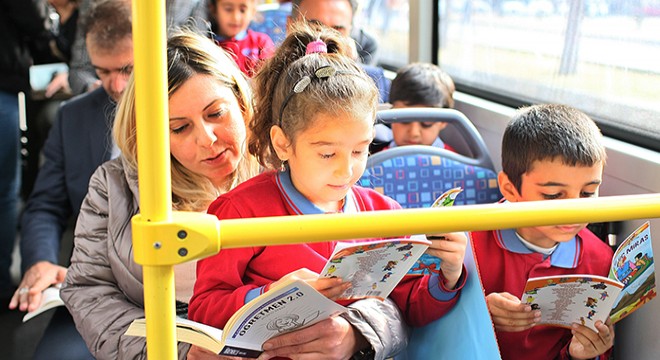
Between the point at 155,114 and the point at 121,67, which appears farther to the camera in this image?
the point at 121,67

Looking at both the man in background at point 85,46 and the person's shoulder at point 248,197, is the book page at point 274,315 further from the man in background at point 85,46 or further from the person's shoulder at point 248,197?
the man in background at point 85,46

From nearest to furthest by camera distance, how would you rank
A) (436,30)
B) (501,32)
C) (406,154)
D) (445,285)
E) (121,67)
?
1. (445,285)
2. (406,154)
3. (121,67)
4. (501,32)
5. (436,30)

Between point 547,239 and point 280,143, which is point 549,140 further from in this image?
point 280,143

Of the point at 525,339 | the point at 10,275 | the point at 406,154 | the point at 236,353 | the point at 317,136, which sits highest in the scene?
the point at 317,136

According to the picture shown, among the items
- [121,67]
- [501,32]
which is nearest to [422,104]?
[501,32]

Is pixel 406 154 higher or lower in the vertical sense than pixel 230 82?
lower

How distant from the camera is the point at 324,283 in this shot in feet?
4.62

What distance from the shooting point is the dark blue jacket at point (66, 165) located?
253 centimetres

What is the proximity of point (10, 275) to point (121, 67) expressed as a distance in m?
1.71

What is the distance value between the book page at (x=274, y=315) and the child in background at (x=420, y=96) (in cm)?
155

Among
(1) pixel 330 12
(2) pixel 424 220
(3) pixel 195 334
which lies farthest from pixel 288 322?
(1) pixel 330 12

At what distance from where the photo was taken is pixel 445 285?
64.0 inches

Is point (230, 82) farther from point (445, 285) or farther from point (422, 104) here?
point (422, 104)

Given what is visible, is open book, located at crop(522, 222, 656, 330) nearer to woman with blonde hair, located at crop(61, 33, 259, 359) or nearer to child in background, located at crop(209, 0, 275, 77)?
woman with blonde hair, located at crop(61, 33, 259, 359)
